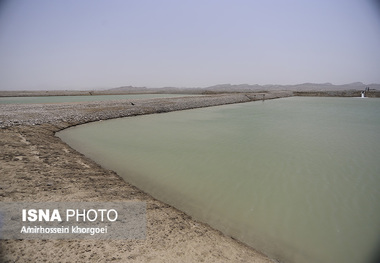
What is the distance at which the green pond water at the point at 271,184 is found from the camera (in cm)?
389

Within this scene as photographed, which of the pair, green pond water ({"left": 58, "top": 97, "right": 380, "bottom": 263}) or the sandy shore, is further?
green pond water ({"left": 58, "top": 97, "right": 380, "bottom": 263})

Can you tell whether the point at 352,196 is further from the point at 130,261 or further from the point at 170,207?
the point at 130,261

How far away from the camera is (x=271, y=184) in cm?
591

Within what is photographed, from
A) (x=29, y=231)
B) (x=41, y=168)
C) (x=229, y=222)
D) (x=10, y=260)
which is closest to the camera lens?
(x=10, y=260)

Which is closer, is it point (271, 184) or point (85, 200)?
point (85, 200)

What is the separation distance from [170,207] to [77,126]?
12981mm

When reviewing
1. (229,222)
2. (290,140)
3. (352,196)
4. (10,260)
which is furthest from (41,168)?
(290,140)

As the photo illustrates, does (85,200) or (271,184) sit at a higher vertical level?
(85,200)

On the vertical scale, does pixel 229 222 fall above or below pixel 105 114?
below

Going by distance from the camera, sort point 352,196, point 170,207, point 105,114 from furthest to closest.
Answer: point 105,114 < point 352,196 < point 170,207

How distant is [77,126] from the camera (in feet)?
48.4

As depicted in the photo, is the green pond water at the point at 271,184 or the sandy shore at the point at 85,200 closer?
the sandy shore at the point at 85,200

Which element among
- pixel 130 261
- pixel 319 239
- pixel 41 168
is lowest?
pixel 319 239

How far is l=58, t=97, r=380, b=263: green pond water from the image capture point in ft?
12.8
